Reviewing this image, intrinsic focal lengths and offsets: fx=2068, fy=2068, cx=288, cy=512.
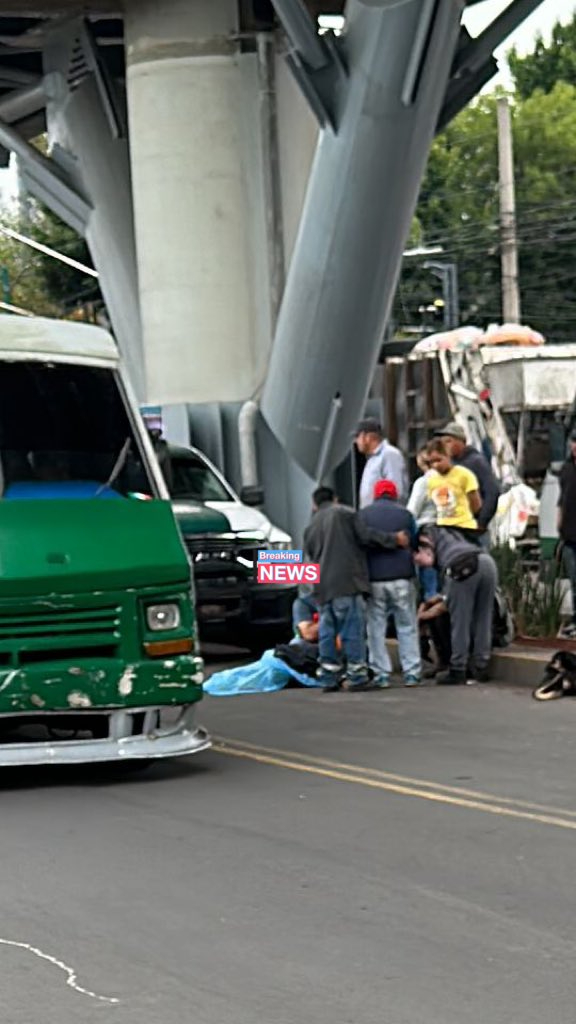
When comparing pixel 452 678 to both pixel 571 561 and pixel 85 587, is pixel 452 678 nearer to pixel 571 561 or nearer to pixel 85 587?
pixel 571 561

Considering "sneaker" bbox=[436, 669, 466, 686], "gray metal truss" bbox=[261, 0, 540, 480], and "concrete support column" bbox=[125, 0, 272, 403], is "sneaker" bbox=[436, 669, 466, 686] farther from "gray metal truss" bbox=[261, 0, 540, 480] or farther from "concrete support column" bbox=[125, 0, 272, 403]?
"concrete support column" bbox=[125, 0, 272, 403]

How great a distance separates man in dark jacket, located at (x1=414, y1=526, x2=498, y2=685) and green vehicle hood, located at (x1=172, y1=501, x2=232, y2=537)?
3.12 metres

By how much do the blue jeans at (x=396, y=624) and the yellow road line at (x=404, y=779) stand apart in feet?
9.28

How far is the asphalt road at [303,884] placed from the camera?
664 centimetres

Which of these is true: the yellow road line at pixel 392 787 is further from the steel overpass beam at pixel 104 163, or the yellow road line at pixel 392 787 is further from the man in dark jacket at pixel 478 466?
the steel overpass beam at pixel 104 163

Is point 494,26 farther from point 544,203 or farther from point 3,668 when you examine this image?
point 544,203

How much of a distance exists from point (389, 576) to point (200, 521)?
11.8 ft

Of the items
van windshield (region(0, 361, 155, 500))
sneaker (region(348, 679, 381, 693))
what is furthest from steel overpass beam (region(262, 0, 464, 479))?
van windshield (region(0, 361, 155, 500))

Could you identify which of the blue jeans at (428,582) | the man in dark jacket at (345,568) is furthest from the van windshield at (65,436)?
the blue jeans at (428,582)

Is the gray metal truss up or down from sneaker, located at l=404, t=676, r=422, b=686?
up

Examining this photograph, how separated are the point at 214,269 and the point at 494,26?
5.43 m

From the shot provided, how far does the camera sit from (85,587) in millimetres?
11156

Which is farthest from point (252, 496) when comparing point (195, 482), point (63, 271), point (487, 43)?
point (63, 271)

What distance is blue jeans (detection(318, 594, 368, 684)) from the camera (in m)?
16.1
